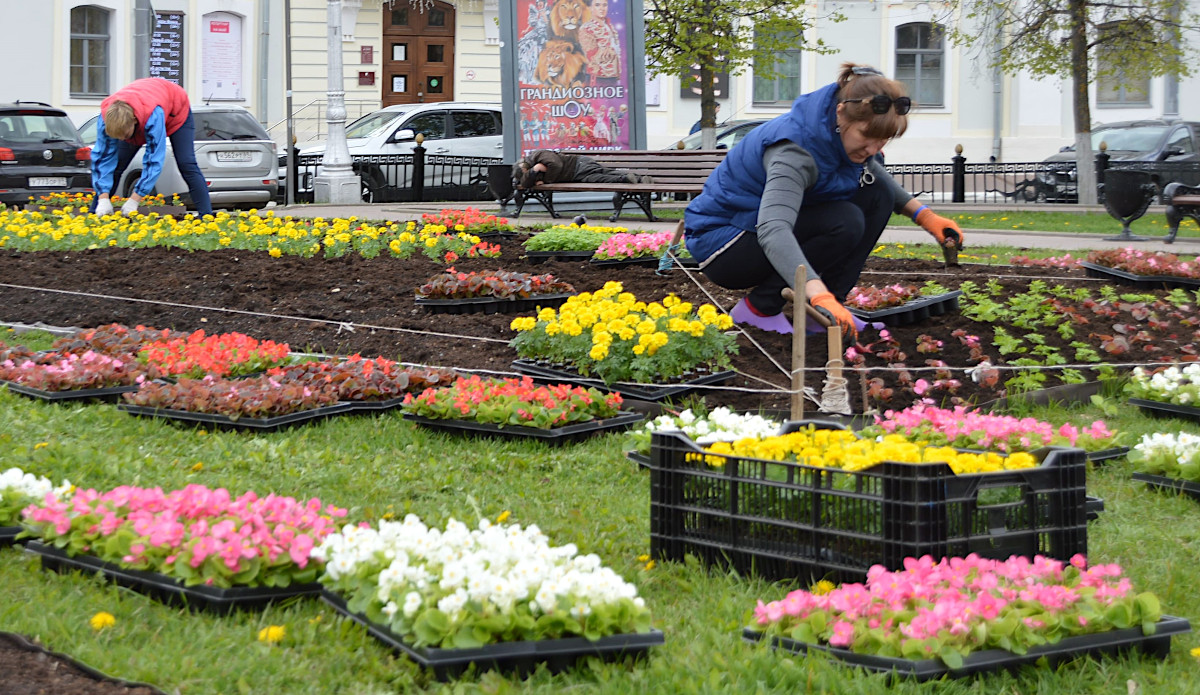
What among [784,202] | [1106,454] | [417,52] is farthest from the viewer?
[417,52]

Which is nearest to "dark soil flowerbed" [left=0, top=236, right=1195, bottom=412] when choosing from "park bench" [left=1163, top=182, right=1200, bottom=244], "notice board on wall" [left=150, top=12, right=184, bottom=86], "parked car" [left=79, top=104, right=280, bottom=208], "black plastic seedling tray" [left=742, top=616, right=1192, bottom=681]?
"black plastic seedling tray" [left=742, top=616, right=1192, bottom=681]

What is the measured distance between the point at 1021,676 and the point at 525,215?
1442cm

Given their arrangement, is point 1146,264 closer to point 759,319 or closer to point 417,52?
point 759,319

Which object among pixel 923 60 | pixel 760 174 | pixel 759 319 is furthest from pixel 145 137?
pixel 923 60

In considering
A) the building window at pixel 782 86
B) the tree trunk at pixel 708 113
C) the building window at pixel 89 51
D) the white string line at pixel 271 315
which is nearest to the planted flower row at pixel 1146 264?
the white string line at pixel 271 315

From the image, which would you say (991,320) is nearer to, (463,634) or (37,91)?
(463,634)

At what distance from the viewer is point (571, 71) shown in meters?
16.6

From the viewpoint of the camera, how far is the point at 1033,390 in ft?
19.3

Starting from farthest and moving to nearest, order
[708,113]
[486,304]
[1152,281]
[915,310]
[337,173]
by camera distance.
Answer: [708,113] → [337,173] → [1152,281] → [486,304] → [915,310]

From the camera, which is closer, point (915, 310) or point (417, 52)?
point (915, 310)

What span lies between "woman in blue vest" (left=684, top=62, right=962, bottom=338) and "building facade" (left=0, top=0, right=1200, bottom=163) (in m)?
22.9

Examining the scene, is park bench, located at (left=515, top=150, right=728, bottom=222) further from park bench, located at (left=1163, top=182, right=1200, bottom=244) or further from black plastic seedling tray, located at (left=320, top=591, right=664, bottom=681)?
black plastic seedling tray, located at (left=320, top=591, right=664, bottom=681)

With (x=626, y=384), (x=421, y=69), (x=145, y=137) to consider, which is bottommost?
(x=626, y=384)

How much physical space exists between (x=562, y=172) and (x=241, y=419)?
32.9 ft
